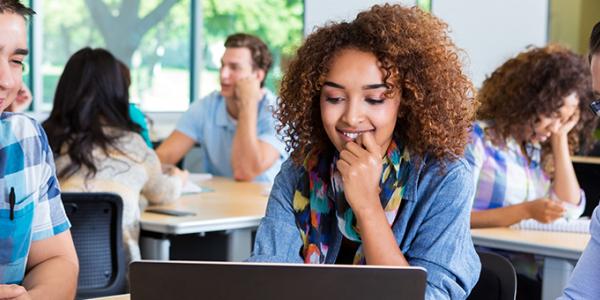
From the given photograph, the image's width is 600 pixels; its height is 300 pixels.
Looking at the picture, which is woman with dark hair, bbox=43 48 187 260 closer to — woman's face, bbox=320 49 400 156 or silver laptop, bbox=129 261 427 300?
woman's face, bbox=320 49 400 156

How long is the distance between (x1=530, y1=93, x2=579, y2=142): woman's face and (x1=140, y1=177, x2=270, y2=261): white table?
1037 millimetres

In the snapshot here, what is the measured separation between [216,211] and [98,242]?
522 mm

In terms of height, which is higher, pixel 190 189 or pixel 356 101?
pixel 356 101

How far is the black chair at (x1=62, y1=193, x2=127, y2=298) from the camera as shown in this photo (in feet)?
9.91

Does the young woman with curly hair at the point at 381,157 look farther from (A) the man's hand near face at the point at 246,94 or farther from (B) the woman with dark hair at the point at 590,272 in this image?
(A) the man's hand near face at the point at 246,94

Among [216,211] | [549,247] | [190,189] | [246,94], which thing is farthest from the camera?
[246,94]

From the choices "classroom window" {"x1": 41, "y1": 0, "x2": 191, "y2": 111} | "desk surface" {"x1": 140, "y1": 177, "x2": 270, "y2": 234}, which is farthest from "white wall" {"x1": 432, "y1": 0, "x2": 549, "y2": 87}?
"desk surface" {"x1": 140, "y1": 177, "x2": 270, "y2": 234}

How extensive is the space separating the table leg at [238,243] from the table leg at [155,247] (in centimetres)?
25

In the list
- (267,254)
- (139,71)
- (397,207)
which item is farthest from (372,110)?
(139,71)

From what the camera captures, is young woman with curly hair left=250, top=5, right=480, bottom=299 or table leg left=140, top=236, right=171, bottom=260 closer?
young woman with curly hair left=250, top=5, right=480, bottom=299

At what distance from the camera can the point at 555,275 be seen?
9.57 feet

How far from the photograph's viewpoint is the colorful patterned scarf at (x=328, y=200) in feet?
5.93

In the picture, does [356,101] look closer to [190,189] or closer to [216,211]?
[216,211]

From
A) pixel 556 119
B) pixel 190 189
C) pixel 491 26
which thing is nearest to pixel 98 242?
pixel 190 189
